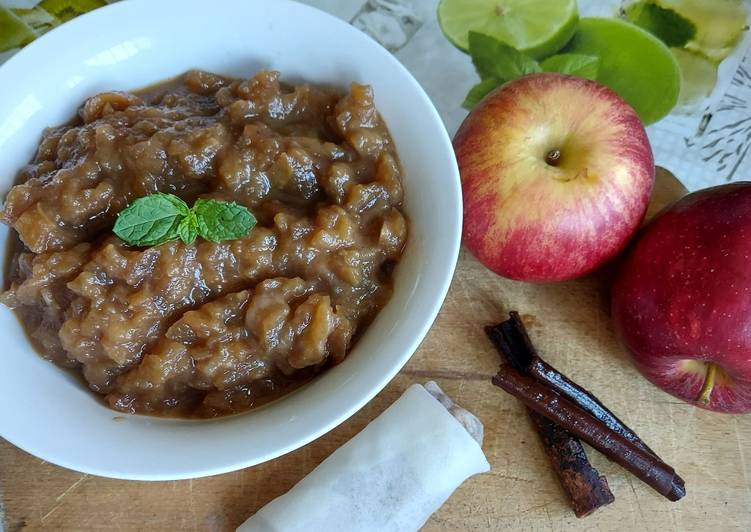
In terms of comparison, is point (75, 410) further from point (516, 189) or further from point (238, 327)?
point (516, 189)

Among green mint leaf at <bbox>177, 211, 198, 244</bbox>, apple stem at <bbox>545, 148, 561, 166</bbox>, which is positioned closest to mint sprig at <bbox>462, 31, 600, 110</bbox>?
apple stem at <bbox>545, 148, 561, 166</bbox>

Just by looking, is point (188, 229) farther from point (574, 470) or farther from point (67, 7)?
point (67, 7)

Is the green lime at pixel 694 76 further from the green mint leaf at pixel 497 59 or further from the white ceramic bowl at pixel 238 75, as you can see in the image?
the white ceramic bowl at pixel 238 75

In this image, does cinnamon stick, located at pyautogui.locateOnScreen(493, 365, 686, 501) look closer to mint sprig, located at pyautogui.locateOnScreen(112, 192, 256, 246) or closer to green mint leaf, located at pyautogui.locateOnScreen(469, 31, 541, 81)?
mint sprig, located at pyautogui.locateOnScreen(112, 192, 256, 246)

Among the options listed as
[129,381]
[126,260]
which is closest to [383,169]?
[126,260]

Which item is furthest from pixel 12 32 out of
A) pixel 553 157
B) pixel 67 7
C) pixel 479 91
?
pixel 553 157

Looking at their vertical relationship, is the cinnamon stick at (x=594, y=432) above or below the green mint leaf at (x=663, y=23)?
below

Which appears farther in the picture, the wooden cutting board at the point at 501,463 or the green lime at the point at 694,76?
the green lime at the point at 694,76

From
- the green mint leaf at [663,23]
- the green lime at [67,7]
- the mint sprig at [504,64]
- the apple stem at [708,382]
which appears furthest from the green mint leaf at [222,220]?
the green mint leaf at [663,23]
